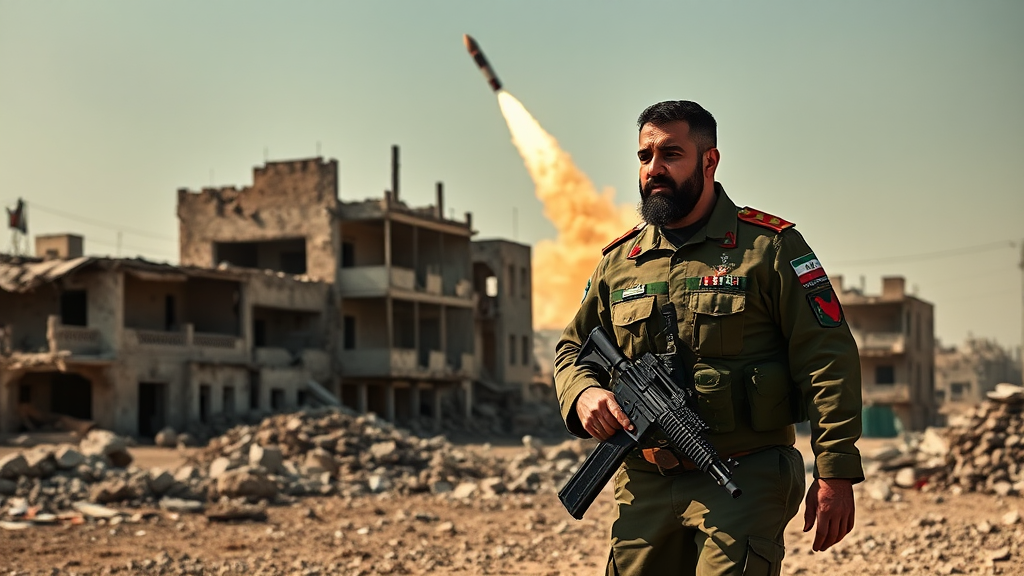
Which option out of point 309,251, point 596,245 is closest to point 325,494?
point 596,245

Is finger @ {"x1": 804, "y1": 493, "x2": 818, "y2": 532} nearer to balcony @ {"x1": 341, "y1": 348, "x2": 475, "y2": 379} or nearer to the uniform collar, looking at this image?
the uniform collar

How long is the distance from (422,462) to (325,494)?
4.97 metres

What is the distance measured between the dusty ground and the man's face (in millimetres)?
6666

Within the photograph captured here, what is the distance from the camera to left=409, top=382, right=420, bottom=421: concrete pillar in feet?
144

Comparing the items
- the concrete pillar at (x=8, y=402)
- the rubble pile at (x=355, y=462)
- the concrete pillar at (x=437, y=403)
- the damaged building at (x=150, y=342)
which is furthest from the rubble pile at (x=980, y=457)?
the concrete pillar at (x=437, y=403)

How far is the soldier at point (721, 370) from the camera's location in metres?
4.53

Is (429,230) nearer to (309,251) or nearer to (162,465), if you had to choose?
(309,251)

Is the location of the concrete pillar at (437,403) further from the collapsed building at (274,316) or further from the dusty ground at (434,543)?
the dusty ground at (434,543)

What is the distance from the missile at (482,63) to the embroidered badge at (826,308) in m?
21.2

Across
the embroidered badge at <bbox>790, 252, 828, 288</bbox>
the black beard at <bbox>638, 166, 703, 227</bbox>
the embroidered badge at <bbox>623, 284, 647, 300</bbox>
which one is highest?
the black beard at <bbox>638, 166, 703, 227</bbox>

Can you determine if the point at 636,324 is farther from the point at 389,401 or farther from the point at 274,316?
the point at 389,401

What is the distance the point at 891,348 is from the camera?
196 ft

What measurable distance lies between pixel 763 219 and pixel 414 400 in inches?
1559

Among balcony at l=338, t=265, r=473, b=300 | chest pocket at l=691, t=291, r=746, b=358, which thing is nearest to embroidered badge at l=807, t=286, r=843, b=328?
chest pocket at l=691, t=291, r=746, b=358
